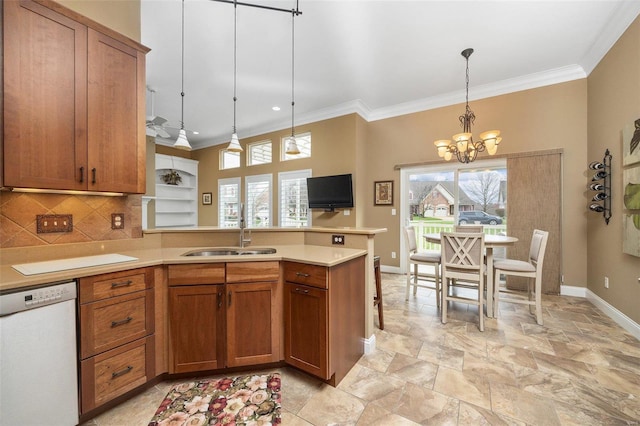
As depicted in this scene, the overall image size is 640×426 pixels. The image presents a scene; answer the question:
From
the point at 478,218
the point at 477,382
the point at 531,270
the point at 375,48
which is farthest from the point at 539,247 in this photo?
the point at 375,48

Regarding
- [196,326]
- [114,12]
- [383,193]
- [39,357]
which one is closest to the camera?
[39,357]

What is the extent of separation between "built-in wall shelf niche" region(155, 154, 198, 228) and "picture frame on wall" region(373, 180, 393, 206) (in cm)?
525

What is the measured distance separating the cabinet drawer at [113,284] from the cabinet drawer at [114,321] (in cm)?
3

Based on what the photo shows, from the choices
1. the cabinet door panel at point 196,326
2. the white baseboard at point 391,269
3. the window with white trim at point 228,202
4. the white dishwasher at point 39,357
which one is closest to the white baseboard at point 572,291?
the white baseboard at point 391,269

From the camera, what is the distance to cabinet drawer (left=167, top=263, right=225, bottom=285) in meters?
1.75

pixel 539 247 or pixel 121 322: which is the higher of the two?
pixel 539 247

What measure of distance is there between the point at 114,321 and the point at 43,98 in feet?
4.90

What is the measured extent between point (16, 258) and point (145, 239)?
74cm

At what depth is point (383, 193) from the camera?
492 cm

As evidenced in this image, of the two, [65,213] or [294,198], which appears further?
[294,198]

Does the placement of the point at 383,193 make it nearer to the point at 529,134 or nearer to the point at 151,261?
the point at 529,134

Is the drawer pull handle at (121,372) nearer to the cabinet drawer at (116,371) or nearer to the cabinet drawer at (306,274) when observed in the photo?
the cabinet drawer at (116,371)

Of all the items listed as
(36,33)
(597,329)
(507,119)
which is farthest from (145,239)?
(507,119)

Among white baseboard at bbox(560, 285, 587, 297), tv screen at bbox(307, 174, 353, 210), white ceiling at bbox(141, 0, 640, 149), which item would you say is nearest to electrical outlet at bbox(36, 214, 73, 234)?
white ceiling at bbox(141, 0, 640, 149)
